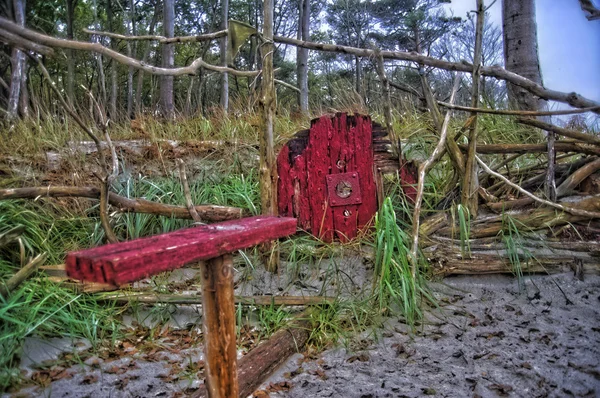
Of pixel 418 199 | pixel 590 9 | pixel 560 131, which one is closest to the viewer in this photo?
pixel 590 9

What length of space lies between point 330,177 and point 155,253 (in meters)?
2.33

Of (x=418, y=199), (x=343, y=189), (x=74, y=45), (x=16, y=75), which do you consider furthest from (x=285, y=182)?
(x=16, y=75)

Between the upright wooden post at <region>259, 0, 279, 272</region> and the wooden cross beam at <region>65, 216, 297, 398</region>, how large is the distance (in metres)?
1.38

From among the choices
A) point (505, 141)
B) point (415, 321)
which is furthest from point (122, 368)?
point (505, 141)

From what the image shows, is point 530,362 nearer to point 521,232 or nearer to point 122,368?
point 521,232

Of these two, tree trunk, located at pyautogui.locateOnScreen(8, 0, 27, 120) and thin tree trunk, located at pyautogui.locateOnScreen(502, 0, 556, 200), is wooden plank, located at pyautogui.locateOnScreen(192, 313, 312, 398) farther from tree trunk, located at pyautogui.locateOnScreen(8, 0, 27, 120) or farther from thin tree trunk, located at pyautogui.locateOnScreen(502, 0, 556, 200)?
tree trunk, located at pyautogui.locateOnScreen(8, 0, 27, 120)

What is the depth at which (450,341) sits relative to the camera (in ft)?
7.70

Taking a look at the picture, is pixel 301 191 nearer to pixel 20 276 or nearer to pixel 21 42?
pixel 20 276

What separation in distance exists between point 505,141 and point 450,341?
2.71m

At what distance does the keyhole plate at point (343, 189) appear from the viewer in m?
3.31

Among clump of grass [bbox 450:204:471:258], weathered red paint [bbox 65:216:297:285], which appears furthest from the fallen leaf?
clump of grass [bbox 450:204:471:258]

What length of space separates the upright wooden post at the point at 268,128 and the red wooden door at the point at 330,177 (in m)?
0.28

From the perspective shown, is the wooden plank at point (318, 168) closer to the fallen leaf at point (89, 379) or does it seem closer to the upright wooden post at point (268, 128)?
the upright wooden post at point (268, 128)

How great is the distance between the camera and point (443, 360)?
2188 millimetres
